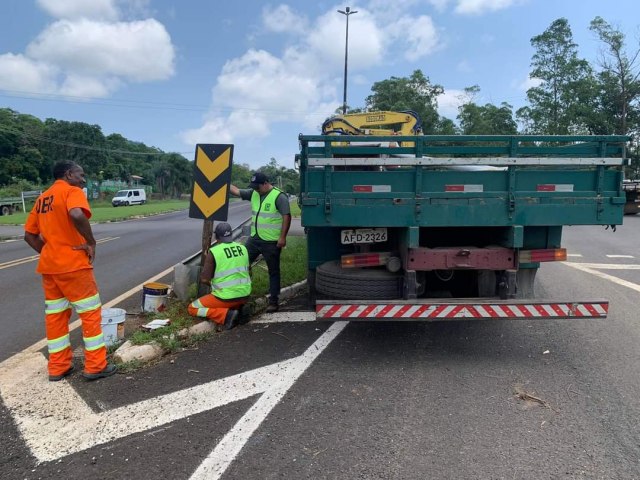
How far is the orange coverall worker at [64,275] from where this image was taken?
4.02 metres

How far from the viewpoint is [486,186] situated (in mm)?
4379

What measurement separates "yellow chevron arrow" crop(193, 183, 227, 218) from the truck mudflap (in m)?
2.20

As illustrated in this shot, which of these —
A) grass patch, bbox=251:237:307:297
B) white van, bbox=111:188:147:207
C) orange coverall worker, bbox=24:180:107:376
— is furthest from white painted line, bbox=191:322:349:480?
white van, bbox=111:188:147:207

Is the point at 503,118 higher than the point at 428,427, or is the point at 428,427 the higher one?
the point at 503,118

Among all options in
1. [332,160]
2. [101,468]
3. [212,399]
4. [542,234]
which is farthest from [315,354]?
[542,234]

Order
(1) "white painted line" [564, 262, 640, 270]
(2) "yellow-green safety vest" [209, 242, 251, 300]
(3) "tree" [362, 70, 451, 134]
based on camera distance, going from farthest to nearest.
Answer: (3) "tree" [362, 70, 451, 134], (1) "white painted line" [564, 262, 640, 270], (2) "yellow-green safety vest" [209, 242, 251, 300]

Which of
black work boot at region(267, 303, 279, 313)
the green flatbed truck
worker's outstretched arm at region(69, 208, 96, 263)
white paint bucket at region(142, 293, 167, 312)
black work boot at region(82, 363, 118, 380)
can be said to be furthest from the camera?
black work boot at region(267, 303, 279, 313)

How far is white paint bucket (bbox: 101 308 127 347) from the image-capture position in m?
4.75

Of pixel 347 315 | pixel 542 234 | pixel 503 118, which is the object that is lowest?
pixel 347 315

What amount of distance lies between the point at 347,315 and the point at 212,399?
139 cm

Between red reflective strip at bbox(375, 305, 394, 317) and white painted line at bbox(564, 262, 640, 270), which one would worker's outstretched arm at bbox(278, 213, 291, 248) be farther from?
white painted line at bbox(564, 262, 640, 270)

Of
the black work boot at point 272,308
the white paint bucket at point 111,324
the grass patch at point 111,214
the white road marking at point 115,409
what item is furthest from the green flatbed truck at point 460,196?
the grass patch at point 111,214

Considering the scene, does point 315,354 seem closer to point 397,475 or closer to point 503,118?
point 397,475

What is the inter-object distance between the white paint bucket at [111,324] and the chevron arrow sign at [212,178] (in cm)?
150
